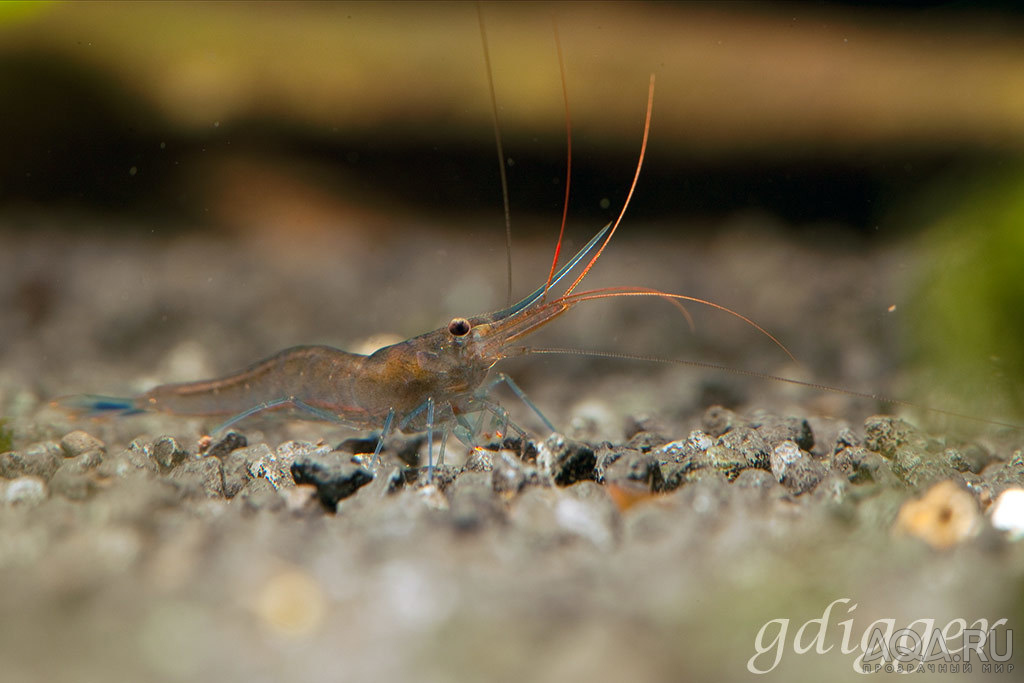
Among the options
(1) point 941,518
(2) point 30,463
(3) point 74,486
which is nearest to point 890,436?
(1) point 941,518

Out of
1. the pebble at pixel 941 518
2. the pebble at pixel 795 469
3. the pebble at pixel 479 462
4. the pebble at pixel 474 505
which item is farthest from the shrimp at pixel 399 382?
the pebble at pixel 941 518

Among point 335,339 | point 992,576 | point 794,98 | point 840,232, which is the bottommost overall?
point 992,576

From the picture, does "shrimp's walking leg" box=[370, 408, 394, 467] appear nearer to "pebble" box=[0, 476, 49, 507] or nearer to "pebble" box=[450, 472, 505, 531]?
"pebble" box=[450, 472, 505, 531]

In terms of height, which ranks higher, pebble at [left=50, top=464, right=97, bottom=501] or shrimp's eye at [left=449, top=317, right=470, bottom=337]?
shrimp's eye at [left=449, top=317, right=470, bottom=337]

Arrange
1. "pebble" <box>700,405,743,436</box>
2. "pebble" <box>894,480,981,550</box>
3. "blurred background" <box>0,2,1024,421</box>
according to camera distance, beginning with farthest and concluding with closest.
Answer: "blurred background" <box>0,2,1024,421</box> < "pebble" <box>700,405,743,436</box> < "pebble" <box>894,480,981,550</box>

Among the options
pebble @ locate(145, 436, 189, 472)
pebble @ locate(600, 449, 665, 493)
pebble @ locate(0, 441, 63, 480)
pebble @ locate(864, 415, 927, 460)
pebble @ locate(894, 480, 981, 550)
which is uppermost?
pebble @ locate(0, 441, 63, 480)

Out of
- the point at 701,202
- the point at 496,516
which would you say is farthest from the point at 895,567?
the point at 701,202

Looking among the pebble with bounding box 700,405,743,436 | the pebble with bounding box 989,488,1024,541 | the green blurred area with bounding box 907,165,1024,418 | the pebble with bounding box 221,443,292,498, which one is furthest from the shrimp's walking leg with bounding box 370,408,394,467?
the green blurred area with bounding box 907,165,1024,418

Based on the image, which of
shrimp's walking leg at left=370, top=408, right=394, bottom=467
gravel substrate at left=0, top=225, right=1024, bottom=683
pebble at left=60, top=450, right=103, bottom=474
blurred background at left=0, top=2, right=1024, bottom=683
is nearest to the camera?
gravel substrate at left=0, top=225, right=1024, bottom=683

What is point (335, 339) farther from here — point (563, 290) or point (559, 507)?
point (559, 507)
